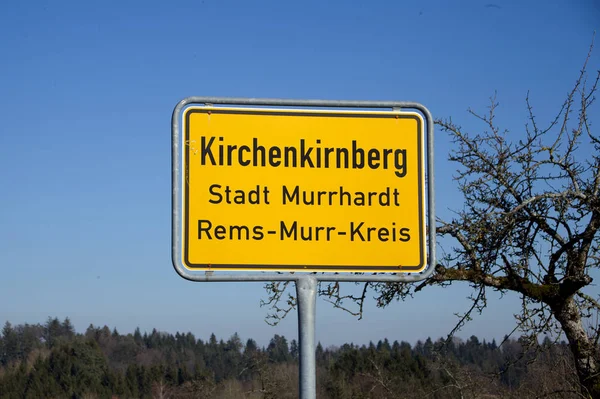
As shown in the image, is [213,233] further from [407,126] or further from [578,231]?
[578,231]

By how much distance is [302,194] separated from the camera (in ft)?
12.2

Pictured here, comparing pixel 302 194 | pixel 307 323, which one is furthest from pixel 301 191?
pixel 307 323

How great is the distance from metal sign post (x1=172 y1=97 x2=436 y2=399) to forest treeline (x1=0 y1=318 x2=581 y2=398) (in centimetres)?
574

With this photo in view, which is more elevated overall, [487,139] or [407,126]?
[487,139]

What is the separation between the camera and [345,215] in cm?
372

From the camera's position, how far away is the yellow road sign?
3656 millimetres

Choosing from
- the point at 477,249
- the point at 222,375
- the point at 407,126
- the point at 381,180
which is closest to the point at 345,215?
the point at 381,180

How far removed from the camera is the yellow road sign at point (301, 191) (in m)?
3.66

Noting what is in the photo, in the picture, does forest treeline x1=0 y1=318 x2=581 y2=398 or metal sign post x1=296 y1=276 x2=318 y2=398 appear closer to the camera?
metal sign post x1=296 y1=276 x2=318 y2=398

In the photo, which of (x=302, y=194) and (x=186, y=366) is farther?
(x=186, y=366)

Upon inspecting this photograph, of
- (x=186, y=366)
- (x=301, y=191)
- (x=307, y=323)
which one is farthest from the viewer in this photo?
(x=186, y=366)

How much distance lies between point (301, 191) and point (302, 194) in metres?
0.01

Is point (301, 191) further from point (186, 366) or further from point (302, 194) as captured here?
point (186, 366)

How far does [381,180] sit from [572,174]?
4.41 m
